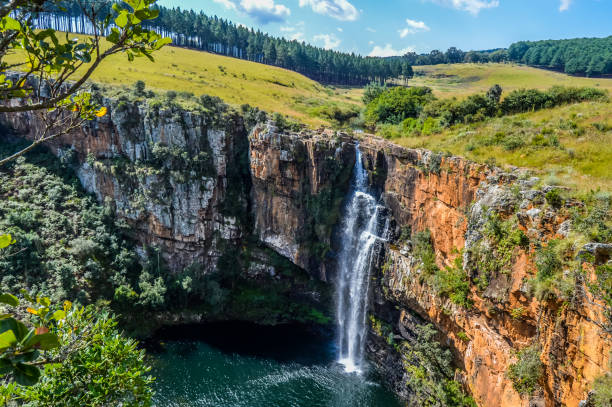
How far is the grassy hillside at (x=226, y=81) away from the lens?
148 feet

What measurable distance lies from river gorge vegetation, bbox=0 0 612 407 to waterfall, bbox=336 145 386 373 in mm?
344

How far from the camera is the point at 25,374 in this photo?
2.68m

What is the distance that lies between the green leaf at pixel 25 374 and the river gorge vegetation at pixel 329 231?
10.1 metres

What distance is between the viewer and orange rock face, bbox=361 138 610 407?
47.3 ft

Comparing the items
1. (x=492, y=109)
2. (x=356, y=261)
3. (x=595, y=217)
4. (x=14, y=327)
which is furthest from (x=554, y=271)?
(x=492, y=109)

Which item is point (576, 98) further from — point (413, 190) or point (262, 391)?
point (262, 391)

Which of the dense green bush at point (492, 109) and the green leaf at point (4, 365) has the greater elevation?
the dense green bush at point (492, 109)

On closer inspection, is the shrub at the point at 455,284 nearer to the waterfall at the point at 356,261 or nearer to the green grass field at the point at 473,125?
the waterfall at the point at 356,261

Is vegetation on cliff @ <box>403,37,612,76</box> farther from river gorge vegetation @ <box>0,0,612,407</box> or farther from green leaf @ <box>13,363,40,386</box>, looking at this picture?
green leaf @ <box>13,363,40,386</box>

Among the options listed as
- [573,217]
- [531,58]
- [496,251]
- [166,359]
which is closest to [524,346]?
[496,251]

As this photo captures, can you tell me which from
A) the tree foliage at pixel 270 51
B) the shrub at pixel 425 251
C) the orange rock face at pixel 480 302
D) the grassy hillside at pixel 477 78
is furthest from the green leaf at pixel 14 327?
the tree foliage at pixel 270 51

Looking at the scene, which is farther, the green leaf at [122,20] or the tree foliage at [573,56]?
the tree foliage at [573,56]

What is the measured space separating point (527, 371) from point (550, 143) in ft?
46.8

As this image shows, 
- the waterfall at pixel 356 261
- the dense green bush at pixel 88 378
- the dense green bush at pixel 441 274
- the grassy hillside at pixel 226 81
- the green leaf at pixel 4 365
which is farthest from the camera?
the grassy hillside at pixel 226 81
